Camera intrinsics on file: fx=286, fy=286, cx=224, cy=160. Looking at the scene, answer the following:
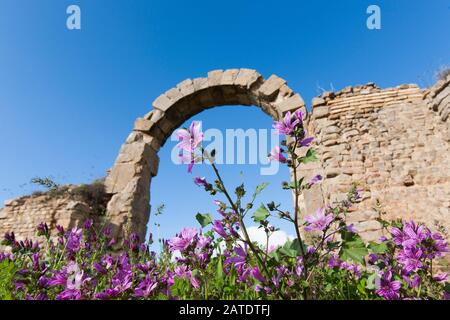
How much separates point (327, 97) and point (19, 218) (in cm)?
646

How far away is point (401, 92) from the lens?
5.09 metres

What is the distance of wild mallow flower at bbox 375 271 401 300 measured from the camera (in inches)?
50.1

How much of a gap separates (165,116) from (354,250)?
5933 mm

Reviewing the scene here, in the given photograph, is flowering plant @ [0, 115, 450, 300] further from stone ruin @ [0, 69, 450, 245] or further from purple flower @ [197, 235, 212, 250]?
stone ruin @ [0, 69, 450, 245]

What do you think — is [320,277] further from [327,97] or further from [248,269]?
[327,97]

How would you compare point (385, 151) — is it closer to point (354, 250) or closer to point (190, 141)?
point (354, 250)

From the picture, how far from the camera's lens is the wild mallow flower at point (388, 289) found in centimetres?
127

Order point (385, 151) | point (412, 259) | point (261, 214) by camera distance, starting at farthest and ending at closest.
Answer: point (385, 151)
point (412, 259)
point (261, 214)

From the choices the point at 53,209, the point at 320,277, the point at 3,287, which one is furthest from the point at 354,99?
the point at 53,209

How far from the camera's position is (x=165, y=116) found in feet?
21.6

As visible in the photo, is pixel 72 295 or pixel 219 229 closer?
pixel 72 295

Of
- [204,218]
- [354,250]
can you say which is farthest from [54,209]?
[354,250]

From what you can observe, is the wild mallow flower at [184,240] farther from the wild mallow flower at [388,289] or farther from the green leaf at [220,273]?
the wild mallow flower at [388,289]

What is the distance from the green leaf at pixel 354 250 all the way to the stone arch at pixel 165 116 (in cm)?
469
